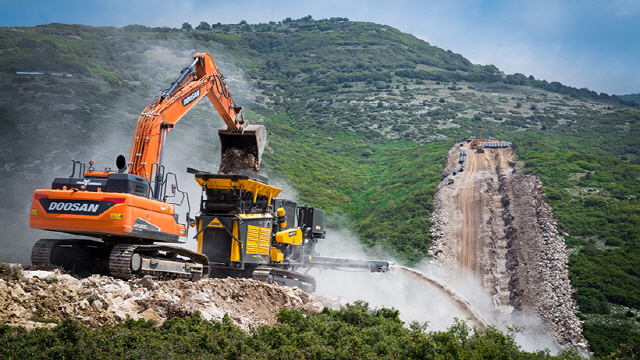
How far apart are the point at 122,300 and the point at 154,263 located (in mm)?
1741

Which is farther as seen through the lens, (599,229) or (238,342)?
(599,229)

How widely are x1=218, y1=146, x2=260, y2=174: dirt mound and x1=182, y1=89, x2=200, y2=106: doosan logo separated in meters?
2.70

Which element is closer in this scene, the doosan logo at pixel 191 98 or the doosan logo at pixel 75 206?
the doosan logo at pixel 75 206

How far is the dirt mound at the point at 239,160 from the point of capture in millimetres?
13875

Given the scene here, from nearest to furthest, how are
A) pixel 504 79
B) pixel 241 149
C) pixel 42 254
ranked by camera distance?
pixel 42 254 < pixel 241 149 < pixel 504 79

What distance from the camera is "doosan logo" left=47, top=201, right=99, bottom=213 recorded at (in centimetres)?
790

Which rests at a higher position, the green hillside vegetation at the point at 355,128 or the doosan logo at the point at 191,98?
the green hillside vegetation at the point at 355,128

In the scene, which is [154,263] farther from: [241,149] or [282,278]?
[241,149]

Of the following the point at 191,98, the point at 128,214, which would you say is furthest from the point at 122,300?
the point at 191,98

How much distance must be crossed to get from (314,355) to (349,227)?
33424 mm

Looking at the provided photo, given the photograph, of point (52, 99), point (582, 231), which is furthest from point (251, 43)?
point (582, 231)

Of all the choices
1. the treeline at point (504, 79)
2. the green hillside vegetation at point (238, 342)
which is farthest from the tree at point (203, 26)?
the green hillside vegetation at point (238, 342)

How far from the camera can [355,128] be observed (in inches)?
2970

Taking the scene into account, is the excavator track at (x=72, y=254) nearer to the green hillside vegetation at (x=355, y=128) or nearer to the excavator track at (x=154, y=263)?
the excavator track at (x=154, y=263)
